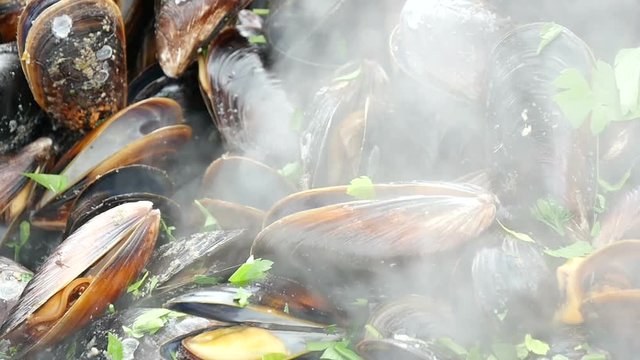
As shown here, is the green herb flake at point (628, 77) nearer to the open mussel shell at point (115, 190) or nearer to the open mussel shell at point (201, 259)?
the open mussel shell at point (201, 259)

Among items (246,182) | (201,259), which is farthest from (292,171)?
(201,259)

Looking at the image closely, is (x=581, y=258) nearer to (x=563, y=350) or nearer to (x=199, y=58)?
(x=563, y=350)

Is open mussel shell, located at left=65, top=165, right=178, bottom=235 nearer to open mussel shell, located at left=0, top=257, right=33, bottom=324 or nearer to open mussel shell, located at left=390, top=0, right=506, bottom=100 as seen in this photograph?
open mussel shell, located at left=0, top=257, right=33, bottom=324

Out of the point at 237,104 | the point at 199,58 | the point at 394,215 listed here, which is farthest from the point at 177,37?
the point at 394,215

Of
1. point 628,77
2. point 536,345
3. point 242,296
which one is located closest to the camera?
point 536,345

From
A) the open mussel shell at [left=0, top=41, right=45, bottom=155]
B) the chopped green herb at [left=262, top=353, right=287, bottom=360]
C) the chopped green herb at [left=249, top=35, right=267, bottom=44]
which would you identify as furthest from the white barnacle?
the chopped green herb at [left=262, top=353, right=287, bottom=360]

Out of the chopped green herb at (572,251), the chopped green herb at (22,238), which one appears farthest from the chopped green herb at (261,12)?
the chopped green herb at (572,251)

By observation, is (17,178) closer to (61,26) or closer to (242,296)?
(61,26)
